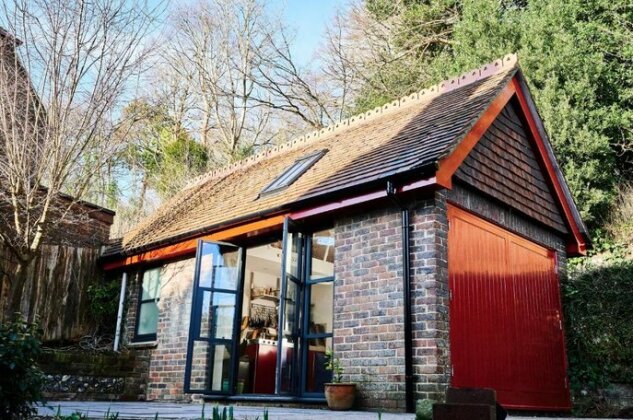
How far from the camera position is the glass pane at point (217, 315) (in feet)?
28.4

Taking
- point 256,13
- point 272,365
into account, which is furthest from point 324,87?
point 272,365

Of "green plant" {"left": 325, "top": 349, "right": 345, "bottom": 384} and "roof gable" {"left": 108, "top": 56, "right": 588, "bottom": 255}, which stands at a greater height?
"roof gable" {"left": 108, "top": 56, "right": 588, "bottom": 255}

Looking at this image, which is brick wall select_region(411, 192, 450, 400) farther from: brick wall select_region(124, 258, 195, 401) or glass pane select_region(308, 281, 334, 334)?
brick wall select_region(124, 258, 195, 401)

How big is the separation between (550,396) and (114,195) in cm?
1941

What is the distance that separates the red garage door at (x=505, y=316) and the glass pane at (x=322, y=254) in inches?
71.6

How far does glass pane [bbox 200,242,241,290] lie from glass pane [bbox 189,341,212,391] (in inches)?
36.0

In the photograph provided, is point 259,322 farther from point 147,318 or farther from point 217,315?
point 217,315

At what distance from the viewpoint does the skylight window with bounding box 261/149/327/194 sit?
29.9 ft

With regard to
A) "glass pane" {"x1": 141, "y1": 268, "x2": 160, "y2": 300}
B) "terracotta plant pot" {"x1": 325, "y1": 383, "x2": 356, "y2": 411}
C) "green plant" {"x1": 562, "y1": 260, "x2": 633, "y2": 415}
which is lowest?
"terracotta plant pot" {"x1": 325, "y1": 383, "x2": 356, "y2": 411}

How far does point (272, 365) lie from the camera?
1035cm

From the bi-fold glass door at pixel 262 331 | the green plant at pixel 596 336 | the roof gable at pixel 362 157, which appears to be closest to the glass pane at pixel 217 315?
the bi-fold glass door at pixel 262 331

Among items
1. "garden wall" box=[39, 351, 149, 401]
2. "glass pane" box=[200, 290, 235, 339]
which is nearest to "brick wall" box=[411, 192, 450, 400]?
"glass pane" box=[200, 290, 235, 339]

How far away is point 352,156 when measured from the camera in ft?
28.5

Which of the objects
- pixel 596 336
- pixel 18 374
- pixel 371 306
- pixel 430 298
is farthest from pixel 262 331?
pixel 18 374
